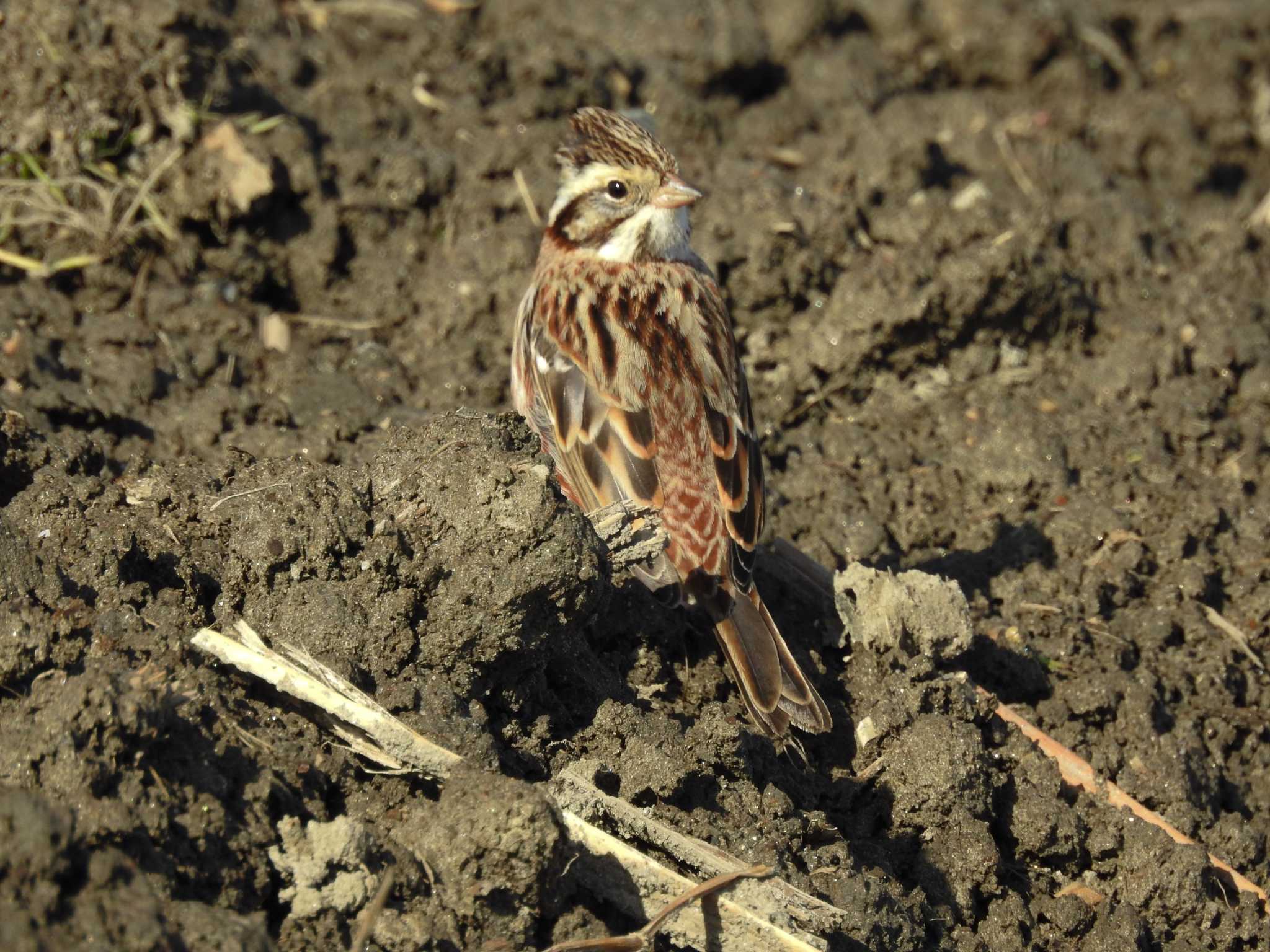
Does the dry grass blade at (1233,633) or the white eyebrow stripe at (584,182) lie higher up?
the white eyebrow stripe at (584,182)

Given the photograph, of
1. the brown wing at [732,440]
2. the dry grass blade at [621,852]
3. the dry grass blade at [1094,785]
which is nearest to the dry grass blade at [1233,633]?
the dry grass blade at [1094,785]

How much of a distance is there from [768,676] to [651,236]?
7.79 ft

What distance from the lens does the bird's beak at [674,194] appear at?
622cm

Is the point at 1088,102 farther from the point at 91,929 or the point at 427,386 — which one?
the point at 91,929

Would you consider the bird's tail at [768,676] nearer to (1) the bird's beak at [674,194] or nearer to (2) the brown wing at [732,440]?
(2) the brown wing at [732,440]

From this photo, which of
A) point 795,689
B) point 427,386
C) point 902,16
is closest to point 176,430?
point 427,386

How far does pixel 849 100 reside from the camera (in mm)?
9258

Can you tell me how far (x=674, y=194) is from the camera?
6.27m

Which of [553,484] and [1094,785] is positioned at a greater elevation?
[553,484]

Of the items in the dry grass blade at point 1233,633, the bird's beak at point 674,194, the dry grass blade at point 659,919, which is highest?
the bird's beak at point 674,194

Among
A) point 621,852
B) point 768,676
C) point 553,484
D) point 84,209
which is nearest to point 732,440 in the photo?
point 768,676

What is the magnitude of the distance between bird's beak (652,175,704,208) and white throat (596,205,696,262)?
0.19 feet

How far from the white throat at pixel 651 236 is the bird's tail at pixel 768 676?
198 cm

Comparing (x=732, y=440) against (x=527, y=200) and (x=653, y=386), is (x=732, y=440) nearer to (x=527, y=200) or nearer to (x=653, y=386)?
(x=653, y=386)
